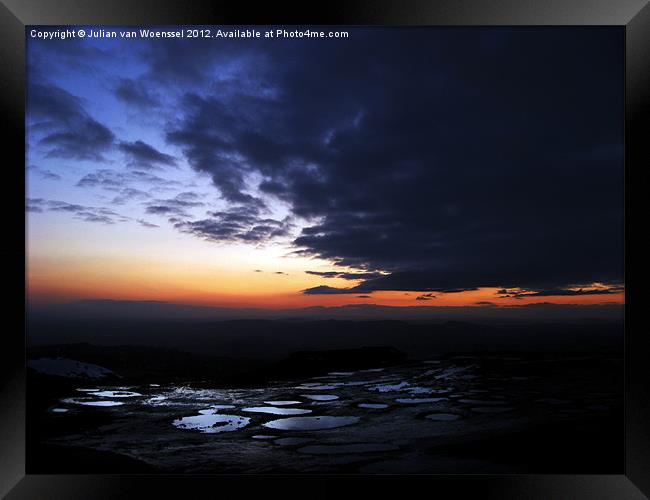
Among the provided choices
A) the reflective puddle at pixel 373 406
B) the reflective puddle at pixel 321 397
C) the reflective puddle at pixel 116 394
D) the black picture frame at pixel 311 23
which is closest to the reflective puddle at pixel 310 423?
the reflective puddle at pixel 373 406

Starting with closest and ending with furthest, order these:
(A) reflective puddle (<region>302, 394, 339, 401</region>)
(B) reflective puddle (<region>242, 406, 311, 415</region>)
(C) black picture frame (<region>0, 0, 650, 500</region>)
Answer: (C) black picture frame (<region>0, 0, 650, 500</region>) → (B) reflective puddle (<region>242, 406, 311, 415</region>) → (A) reflective puddle (<region>302, 394, 339, 401</region>)

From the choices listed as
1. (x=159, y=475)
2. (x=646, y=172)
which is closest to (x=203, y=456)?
(x=159, y=475)

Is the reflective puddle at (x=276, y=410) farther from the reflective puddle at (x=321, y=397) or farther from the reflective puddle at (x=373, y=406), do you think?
the reflective puddle at (x=373, y=406)

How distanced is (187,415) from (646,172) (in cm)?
402

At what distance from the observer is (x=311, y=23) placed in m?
2.54

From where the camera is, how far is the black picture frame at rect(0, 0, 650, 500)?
247 centimetres

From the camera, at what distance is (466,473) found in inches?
107

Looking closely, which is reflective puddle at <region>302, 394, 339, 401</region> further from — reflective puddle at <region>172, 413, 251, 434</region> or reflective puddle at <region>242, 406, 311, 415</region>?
reflective puddle at <region>172, 413, 251, 434</region>

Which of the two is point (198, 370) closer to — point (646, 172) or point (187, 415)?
point (187, 415)

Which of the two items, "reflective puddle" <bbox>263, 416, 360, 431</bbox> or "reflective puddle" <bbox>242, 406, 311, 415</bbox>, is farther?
"reflective puddle" <bbox>242, 406, 311, 415</bbox>

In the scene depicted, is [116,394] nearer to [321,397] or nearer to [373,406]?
[321,397]

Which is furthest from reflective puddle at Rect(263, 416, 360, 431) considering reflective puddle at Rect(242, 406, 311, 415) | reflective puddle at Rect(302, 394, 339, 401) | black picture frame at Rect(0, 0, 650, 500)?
black picture frame at Rect(0, 0, 650, 500)

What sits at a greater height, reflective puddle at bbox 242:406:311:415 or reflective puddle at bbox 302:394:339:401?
reflective puddle at bbox 302:394:339:401

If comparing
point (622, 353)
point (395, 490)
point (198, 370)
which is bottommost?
point (395, 490)
